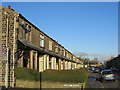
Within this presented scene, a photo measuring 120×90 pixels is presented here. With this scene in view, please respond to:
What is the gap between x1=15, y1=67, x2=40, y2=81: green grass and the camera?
14.0m

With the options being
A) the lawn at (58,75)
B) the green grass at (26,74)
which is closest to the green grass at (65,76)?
the lawn at (58,75)

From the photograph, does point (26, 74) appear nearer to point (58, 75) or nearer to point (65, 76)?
point (58, 75)

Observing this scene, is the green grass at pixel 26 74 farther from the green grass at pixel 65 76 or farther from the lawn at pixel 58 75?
the green grass at pixel 65 76

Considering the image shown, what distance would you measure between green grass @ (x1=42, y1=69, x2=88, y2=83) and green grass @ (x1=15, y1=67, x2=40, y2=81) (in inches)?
25.2

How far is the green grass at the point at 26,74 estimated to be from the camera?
13977mm

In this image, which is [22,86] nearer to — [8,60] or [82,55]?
[8,60]

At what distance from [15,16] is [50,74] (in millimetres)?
6103

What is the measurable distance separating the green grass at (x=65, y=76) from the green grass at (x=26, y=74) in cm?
64

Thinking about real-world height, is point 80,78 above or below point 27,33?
below

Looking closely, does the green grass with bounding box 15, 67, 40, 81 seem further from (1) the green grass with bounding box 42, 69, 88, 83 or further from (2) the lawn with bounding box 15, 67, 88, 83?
(1) the green grass with bounding box 42, 69, 88, 83

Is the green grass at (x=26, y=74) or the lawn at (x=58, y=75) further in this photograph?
the green grass at (x=26, y=74)

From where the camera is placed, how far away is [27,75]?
14258 mm

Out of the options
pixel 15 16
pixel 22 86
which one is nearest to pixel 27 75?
pixel 22 86

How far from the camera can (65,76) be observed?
13938 millimetres
